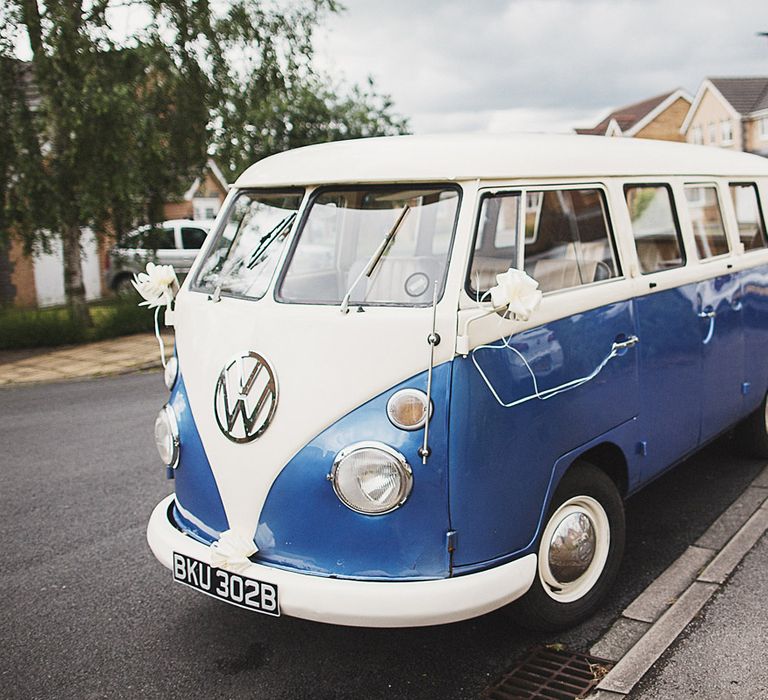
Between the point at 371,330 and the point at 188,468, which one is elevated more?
the point at 371,330

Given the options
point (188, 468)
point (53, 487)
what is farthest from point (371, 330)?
point (53, 487)

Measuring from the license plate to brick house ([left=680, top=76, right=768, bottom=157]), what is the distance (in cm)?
4957

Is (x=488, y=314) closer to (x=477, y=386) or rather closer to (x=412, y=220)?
(x=477, y=386)

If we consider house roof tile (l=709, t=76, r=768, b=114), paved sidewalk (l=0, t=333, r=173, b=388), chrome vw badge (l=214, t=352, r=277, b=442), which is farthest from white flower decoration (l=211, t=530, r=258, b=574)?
house roof tile (l=709, t=76, r=768, b=114)

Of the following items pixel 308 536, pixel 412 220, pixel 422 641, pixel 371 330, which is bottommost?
pixel 422 641

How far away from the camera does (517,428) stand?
Answer: 10.6 ft

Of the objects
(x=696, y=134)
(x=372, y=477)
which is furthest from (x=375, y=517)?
(x=696, y=134)

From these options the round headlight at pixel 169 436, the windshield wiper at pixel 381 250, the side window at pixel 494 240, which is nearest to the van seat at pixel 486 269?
the side window at pixel 494 240

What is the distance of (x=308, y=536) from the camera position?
315 cm

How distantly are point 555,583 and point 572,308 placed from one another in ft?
3.86

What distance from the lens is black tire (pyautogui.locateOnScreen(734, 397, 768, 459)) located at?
18.6 ft

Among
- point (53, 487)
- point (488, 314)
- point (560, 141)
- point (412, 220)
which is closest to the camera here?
point (488, 314)

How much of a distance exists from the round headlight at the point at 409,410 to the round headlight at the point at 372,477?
109 mm

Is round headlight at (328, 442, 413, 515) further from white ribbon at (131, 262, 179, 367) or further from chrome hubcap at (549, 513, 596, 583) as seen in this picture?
white ribbon at (131, 262, 179, 367)
